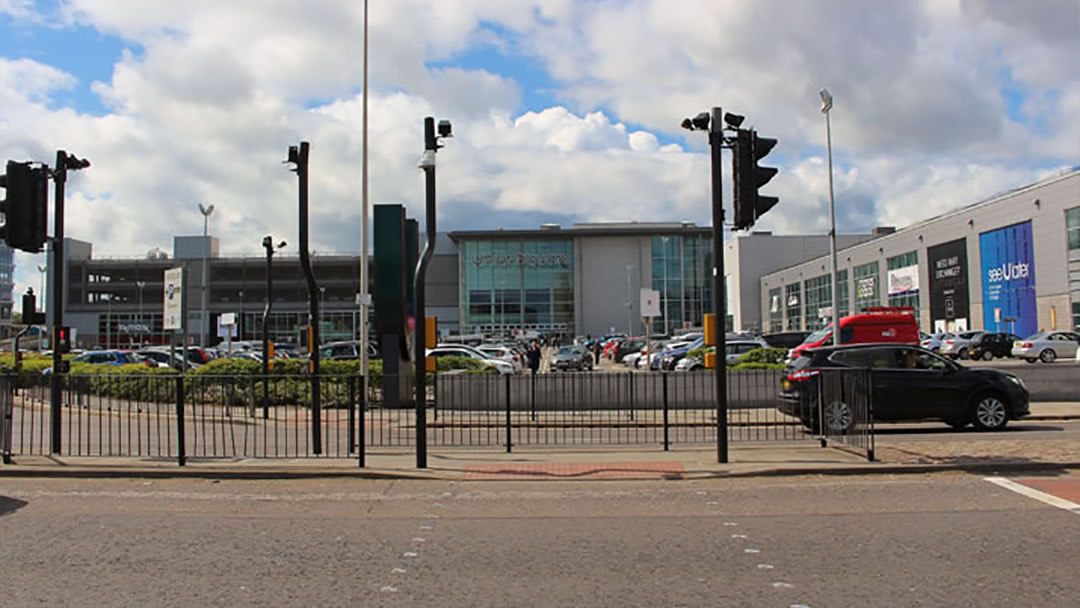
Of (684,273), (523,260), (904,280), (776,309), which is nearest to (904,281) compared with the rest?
(904,280)

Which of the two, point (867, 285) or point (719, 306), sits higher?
point (867, 285)

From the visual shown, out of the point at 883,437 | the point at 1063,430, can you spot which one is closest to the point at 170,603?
the point at 883,437

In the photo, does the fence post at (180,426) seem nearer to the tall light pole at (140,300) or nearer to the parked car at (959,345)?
the parked car at (959,345)

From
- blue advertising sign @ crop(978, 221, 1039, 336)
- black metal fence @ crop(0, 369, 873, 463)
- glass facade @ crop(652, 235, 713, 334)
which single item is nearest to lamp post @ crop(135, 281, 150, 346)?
glass facade @ crop(652, 235, 713, 334)

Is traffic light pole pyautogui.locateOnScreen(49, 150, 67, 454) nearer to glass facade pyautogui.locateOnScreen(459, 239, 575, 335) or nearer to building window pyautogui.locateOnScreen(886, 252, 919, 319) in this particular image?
building window pyautogui.locateOnScreen(886, 252, 919, 319)

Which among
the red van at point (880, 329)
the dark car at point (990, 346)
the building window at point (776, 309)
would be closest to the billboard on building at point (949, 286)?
the dark car at point (990, 346)

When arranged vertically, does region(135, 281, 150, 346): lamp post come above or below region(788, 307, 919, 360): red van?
above

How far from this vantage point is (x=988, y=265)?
188 ft

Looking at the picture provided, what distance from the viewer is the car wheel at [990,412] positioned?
15.3 m

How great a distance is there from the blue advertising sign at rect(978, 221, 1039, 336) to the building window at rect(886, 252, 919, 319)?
9.47 metres

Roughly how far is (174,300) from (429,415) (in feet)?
30.5

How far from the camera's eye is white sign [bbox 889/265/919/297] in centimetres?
6775

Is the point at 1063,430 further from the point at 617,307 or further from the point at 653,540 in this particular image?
the point at 617,307

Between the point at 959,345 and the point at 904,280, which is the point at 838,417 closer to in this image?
the point at 959,345
